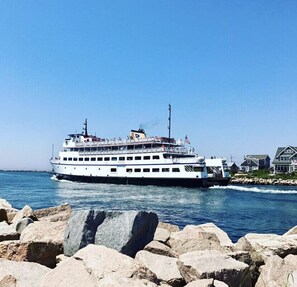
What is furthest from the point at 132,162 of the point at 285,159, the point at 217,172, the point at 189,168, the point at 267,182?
the point at 285,159

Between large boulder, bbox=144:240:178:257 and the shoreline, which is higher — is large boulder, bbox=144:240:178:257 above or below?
above

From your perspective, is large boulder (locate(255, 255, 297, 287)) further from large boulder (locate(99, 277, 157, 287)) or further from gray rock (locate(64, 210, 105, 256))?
gray rock (locate(64, 210, 105, 256))

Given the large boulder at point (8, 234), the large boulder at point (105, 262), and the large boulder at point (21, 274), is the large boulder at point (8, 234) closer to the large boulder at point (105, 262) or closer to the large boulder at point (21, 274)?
the large boulder at point (21, 274)

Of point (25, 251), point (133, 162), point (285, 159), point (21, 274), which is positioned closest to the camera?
point (21, 274)

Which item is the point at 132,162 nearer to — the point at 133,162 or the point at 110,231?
the point at 133,162

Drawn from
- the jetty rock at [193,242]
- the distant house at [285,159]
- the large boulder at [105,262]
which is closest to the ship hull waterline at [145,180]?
the distant house at [285,159]

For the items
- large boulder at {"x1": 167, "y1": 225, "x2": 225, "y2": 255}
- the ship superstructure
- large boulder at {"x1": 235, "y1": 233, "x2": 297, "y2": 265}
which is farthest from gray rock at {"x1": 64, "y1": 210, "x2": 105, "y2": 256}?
the ship superstructure

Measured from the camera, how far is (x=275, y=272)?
4.63 m

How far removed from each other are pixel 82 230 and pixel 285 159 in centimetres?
8703

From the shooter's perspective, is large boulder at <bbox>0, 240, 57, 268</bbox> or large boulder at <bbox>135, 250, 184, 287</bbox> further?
large boulder at <bbox>0, 240, 57, 268</bbox>

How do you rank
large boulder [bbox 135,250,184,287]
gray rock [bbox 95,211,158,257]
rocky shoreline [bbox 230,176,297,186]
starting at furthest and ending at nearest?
rocky shoreline [bbox 230,176,297,186], gray rock [bbox 95,211,158,257], large boulder [bbox 135,250,184,287]

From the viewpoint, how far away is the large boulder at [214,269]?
12.9 feet

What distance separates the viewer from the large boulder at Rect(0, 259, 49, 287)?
11.0 feet

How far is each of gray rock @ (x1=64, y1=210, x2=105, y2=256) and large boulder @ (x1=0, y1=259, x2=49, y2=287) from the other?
109cm
